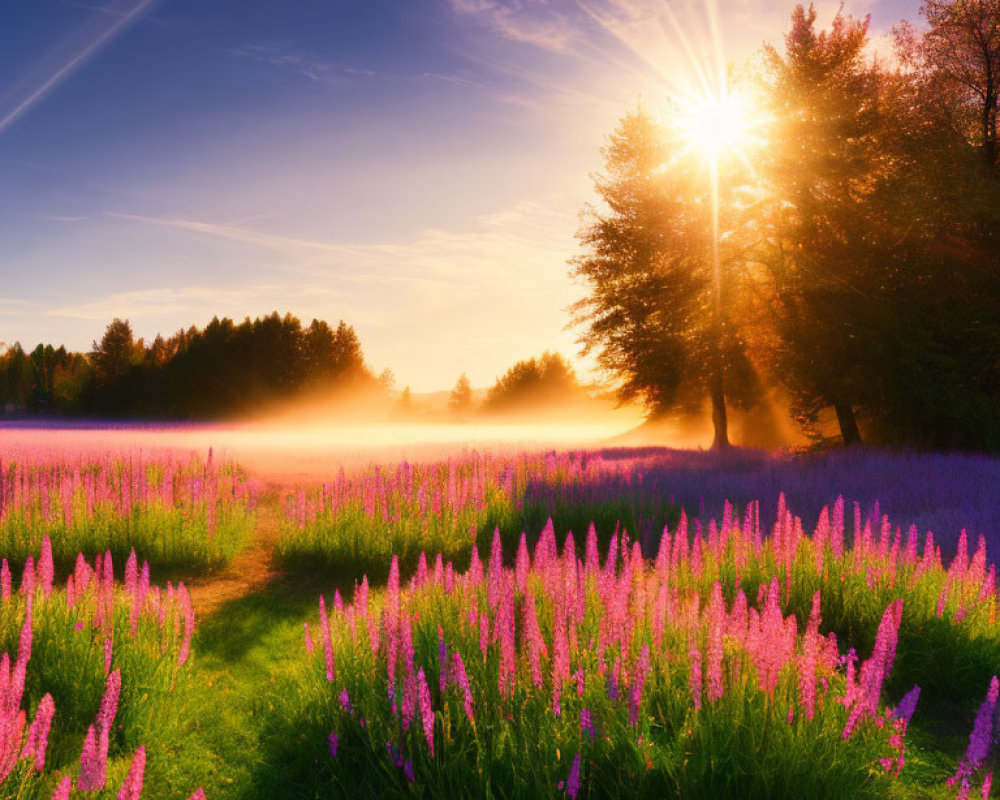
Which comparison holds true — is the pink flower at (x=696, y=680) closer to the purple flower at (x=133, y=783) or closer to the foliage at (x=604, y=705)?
the foliage at (x=604, y=705)

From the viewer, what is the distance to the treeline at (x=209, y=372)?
5322cm

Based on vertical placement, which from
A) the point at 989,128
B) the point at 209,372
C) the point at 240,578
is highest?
the point at 989,128

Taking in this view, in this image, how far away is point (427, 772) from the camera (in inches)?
101

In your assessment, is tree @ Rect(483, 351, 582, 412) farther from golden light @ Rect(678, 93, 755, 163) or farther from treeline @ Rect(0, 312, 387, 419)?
golden light @ Rect(678, 93, 755, 163)

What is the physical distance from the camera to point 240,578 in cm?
674

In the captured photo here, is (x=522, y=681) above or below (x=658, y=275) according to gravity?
below

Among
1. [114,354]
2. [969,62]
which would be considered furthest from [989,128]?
[114,354]

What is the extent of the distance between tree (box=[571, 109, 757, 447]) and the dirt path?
13159 mm

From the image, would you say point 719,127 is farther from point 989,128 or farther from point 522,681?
point 522,681

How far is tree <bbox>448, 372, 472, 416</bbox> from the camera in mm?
96556

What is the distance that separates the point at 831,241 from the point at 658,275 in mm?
4537

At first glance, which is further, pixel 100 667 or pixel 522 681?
pixel 100 667

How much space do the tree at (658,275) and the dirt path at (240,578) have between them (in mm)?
13159

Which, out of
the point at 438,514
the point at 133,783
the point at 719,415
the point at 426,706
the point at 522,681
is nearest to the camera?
the point at 133,783
